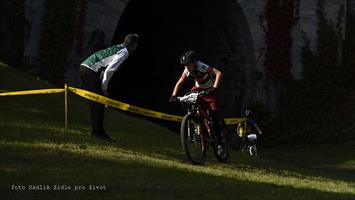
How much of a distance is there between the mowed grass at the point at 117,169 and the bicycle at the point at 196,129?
23cm

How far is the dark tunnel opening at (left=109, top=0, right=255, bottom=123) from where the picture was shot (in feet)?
73.7

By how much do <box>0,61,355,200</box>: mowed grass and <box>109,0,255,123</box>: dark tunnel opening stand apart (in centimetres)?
943

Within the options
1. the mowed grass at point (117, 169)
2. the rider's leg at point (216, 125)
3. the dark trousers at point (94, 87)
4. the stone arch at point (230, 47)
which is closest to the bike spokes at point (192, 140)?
the mowed grass at point (117, 169)

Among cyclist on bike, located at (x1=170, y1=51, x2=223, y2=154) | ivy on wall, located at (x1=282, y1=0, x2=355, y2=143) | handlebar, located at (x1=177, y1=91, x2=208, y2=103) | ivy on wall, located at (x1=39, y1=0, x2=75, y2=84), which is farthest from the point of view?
ivy on wall, located at (x1=282, y1=0, x2=355, y2=143)

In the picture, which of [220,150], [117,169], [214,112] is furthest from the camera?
[220,150]

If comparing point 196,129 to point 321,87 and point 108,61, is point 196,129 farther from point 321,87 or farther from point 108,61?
point 321,87

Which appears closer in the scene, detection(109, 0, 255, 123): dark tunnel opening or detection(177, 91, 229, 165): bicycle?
detection(177, 91, 229, 165): bicycle

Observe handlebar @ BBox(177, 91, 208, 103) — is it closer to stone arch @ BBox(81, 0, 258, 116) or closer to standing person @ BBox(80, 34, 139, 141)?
standing person @ BBox(80, 34, 139, 141)

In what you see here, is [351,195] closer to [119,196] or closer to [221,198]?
[221,198]

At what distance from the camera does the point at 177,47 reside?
2605cm

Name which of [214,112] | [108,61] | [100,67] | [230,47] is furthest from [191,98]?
[230,47]

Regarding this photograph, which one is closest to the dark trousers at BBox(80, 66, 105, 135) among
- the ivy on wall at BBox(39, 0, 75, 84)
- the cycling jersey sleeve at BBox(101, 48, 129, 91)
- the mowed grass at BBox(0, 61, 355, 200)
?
the cycling jersey sleeve at BBox(101, 48, 129, 91)

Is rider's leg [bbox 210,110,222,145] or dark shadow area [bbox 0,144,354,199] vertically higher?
rider's leg [bbox 210,110,222,145]

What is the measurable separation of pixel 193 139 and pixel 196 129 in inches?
6.5
